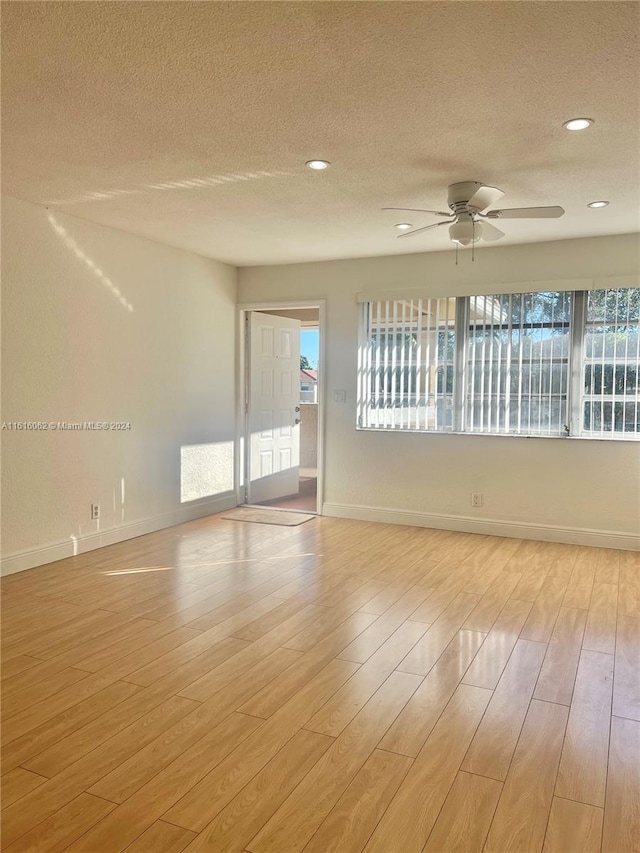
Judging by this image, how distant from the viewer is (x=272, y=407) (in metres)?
7.02

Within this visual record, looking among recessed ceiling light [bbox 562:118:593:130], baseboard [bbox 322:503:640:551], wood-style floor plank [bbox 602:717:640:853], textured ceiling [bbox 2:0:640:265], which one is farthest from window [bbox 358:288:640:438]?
wood-style floor plank [bbox 602:717:640:853]

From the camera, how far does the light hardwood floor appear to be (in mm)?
1818

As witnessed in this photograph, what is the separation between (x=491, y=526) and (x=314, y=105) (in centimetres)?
389

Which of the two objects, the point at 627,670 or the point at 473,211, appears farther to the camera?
the point at 473,211

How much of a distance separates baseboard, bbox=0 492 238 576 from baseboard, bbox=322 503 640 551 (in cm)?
116

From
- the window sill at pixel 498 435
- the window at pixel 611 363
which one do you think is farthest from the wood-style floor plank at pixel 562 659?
the window at pixel 611 363

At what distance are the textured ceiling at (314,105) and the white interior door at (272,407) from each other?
2.45m

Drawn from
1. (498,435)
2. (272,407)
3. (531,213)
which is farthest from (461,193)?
(272,407)

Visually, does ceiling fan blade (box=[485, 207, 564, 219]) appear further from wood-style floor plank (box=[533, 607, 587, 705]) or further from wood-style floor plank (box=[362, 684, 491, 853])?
wood-style floor plank (box=[362, 684, 491, 853])

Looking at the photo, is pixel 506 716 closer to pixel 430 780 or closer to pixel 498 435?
pixel 430 780

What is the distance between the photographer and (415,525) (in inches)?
226

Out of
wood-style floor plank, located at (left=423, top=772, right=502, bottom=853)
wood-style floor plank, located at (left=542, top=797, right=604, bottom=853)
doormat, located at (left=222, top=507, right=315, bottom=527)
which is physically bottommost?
wood-style floor plank, located at (left=542, top=797, right=604, bottom=853)

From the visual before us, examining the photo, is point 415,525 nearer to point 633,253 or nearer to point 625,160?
point 633,253

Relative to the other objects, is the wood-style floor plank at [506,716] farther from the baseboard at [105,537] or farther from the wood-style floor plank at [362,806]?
the baseboard at [105,537]
